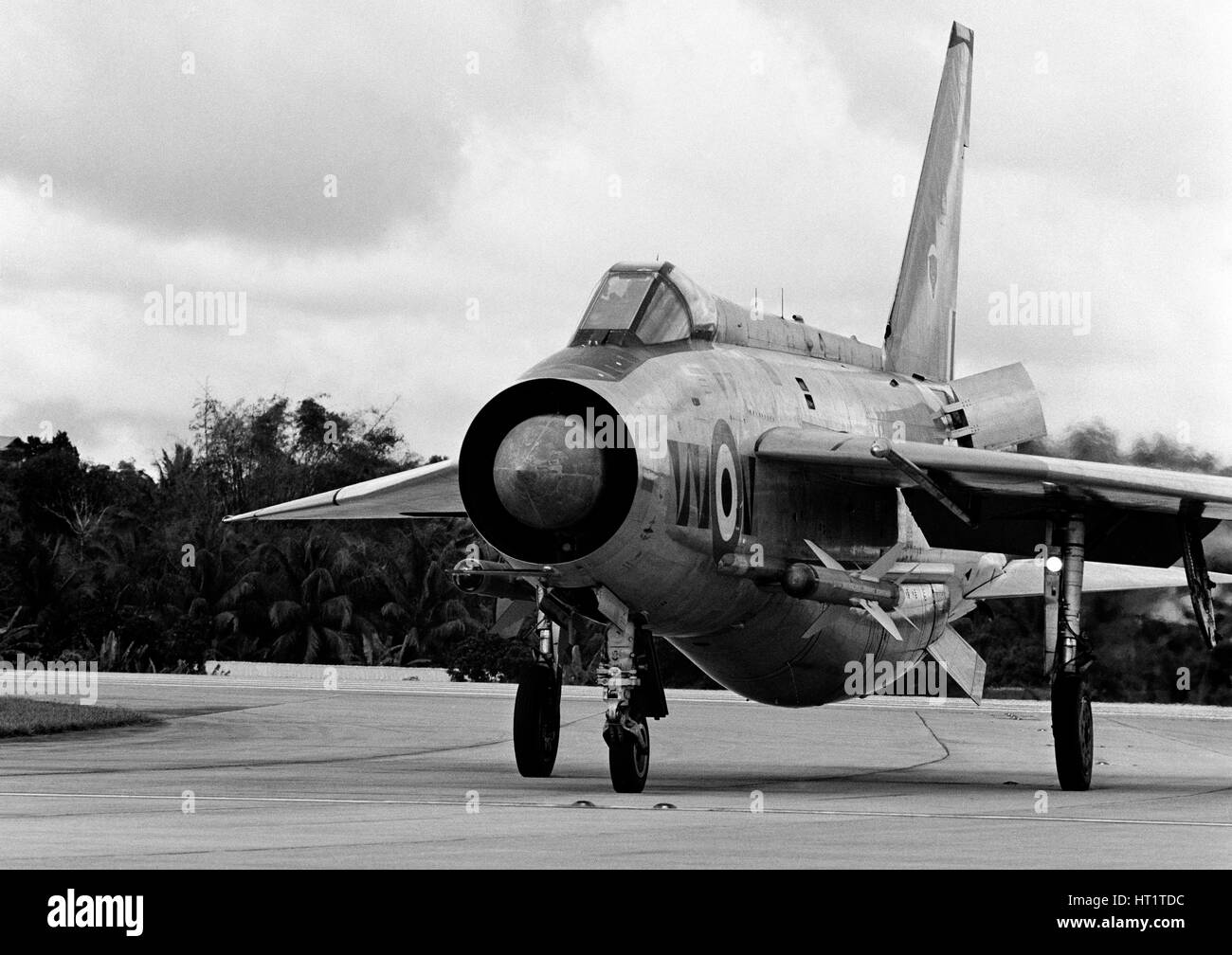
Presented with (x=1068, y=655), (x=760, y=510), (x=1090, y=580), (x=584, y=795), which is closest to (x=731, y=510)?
(x=760, y=510)

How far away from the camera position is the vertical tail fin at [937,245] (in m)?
21.6

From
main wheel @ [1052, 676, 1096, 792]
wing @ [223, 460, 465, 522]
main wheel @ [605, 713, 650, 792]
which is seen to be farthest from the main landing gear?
wing @ [223, 460, 465, 522]

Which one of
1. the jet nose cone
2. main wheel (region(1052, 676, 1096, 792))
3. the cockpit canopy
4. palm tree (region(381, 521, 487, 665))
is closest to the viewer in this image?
the jet nose cone

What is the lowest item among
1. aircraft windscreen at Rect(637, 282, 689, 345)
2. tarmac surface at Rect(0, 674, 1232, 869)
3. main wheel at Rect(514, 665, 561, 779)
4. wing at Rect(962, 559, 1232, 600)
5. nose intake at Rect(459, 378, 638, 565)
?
tarmac surface at Rect(0, 674, 1232, 869)

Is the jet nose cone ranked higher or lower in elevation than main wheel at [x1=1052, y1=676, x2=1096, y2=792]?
higher

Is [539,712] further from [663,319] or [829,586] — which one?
[663,319]

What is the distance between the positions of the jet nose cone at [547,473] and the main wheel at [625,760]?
1766 mm

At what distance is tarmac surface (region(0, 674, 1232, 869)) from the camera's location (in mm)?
9453

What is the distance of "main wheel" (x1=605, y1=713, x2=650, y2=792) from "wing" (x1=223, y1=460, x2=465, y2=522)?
459 centimetres

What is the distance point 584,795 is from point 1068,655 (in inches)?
201

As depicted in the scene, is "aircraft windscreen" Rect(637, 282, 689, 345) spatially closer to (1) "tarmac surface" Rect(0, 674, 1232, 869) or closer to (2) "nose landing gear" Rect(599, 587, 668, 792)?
(2) "nose landing gear" Rect(599, 587, 668, 792)

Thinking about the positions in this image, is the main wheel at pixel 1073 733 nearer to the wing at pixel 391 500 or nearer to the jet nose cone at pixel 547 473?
the jet nose cone at pixel 547 473
